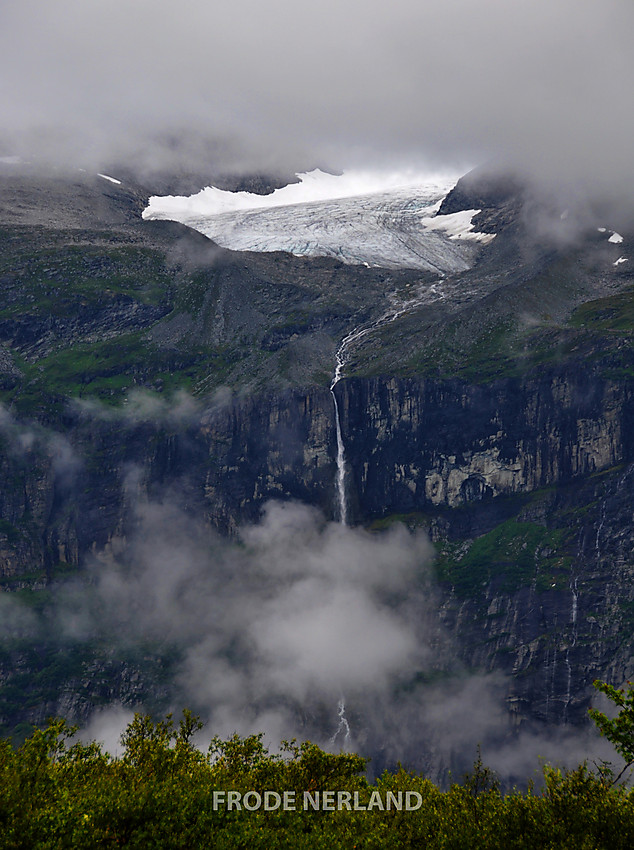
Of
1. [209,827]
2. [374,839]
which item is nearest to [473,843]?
[374,839]

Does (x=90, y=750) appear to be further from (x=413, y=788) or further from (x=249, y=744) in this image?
(x=413, y=788)

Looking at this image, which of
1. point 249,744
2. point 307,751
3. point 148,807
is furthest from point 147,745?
point 148,807

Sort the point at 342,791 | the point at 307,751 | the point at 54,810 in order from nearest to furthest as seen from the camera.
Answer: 1. the point at 54,810
2. the point at 342,791
3. the point at 307,751

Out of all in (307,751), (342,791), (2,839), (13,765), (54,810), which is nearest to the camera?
(2,839)

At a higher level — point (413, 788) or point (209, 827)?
point (209, 827)

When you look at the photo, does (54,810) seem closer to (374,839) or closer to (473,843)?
(374,839)

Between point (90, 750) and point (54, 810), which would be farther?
point (90, 750)
